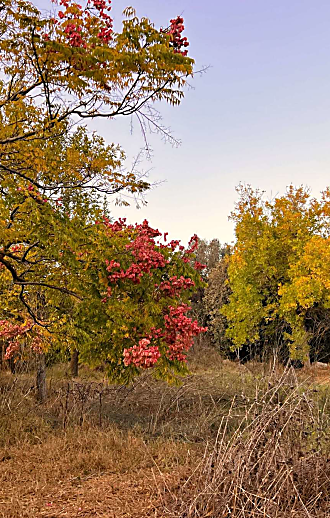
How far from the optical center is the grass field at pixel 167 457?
3.29 meters

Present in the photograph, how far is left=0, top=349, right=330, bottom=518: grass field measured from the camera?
3.29 metres

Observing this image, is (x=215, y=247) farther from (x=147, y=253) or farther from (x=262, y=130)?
(x=147, y=253)

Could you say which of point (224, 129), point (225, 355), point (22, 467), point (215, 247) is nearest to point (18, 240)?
point (22, 467)

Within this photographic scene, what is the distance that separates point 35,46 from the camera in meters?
4.51

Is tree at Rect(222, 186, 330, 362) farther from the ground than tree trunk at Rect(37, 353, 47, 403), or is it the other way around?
tree at Rect(222, 186, 330, 362)

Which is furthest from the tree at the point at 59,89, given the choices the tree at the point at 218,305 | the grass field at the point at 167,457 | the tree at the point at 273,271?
the tree at the point at 218,305

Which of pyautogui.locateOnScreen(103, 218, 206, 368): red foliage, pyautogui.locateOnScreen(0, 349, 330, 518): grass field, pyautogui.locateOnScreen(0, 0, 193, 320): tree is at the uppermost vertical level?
pyautogui.locateOnScreen(0, 0, 193, 320): tree

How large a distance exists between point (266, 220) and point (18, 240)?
15.3 m

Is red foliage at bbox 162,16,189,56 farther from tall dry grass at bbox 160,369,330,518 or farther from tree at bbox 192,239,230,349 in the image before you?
tree at bbox 192,239,230,349

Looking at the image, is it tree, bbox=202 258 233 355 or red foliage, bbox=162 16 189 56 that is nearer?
red foliage, bbox=162 16 189 56

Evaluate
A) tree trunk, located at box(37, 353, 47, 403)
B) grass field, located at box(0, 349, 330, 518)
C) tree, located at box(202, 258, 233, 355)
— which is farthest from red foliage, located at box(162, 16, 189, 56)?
tree, located at box(202, 258, 233, 355)

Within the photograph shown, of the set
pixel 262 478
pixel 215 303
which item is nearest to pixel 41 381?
pixel 262 478

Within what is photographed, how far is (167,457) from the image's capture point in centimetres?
515

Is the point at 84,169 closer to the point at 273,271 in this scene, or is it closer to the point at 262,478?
the point at 262,478
